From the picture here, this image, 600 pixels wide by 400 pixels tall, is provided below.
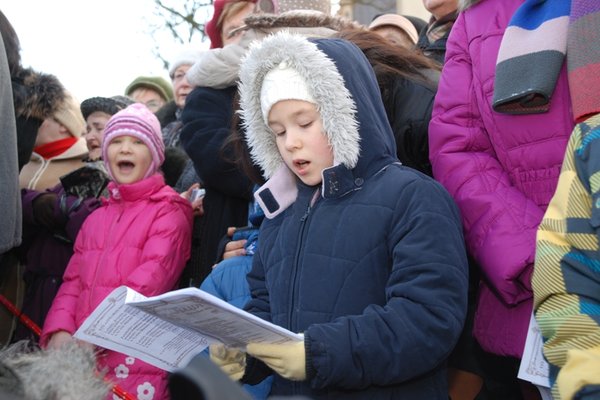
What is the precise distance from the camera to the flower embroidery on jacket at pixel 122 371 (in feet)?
12.2

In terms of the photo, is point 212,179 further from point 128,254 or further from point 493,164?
point 493,164

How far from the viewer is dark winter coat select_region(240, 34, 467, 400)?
2387mm

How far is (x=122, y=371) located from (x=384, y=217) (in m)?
1.63

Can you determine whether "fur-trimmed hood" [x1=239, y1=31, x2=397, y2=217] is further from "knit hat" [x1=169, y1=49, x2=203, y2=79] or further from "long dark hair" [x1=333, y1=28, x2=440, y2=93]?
"knit hat" [x1=169, y1=49, x2=203, y2=79]

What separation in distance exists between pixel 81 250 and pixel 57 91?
99 centimetres

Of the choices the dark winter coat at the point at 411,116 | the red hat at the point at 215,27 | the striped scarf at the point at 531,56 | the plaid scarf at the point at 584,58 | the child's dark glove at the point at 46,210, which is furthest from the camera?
the child's dark glove at the point at 46,210

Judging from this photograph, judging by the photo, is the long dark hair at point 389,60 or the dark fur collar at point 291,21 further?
the dark fur collar at point 291,21

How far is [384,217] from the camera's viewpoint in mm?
2590

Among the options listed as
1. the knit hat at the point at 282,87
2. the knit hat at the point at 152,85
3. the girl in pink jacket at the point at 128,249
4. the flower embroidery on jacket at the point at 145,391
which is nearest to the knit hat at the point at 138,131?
the girl in pink jacket at the point at 128,249

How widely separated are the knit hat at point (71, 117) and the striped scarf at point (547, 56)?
113 inches

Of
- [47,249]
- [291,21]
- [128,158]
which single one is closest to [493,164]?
[291,21]

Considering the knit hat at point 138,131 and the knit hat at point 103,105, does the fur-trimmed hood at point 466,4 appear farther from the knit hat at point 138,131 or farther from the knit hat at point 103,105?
the knit hat at point 103,105

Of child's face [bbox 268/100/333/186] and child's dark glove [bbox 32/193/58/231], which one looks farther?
child's dark glove [bbox 32/193/58/231]

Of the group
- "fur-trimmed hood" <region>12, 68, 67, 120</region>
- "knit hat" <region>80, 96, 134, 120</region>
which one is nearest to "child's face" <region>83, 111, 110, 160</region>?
"knit hat" <region>80, 96, 134, 120</region>
